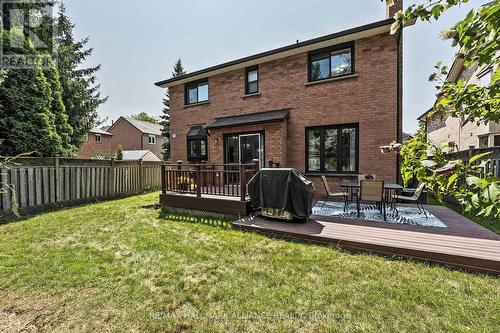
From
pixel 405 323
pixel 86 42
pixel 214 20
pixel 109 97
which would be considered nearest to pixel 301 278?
pixel 405 323

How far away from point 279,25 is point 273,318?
485 inches

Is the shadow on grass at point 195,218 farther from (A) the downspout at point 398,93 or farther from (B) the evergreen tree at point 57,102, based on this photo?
(B) the evergreen tree at point 57,102

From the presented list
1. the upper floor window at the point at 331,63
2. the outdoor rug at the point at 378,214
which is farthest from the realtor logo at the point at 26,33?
the outdoor rug at the point at 378,214

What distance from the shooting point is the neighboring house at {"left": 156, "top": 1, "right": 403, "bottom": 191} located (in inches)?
316

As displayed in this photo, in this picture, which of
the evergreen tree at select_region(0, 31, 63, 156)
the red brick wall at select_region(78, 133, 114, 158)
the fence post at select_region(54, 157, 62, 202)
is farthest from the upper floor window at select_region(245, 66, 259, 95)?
the red brick wall at select_region(78, 133, 114, 158)

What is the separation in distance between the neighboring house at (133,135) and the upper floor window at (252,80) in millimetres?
28230

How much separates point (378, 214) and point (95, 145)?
33792mm

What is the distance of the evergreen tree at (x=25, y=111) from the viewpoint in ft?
30.4

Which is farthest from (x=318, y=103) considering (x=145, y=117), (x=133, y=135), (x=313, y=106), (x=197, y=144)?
(x=145, y=117)

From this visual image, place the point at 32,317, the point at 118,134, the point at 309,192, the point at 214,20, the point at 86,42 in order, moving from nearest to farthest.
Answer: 1. the point at 32,317
2. the point at 309,192
3. the point at 214,20
4. the point at 86,42
5. the point at 118,134

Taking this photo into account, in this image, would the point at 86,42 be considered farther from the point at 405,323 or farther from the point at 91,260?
the point at 405,323

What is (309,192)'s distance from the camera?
579 centimetres

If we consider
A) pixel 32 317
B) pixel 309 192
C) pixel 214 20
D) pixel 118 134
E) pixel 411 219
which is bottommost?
pixel 32 317

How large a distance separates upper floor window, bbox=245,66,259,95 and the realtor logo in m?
9.07
